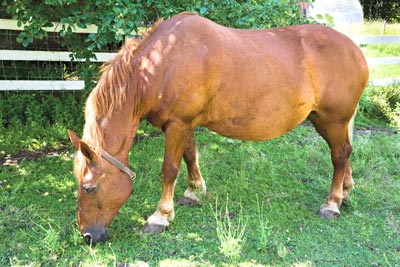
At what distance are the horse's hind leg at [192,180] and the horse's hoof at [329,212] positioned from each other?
1191 mm

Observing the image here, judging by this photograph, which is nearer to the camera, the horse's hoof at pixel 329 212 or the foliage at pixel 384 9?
the horse's hoof at pixel 329 212

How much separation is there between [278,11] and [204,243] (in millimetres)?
2824

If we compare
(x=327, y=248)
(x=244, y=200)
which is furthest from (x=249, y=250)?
(x=244, y=200)

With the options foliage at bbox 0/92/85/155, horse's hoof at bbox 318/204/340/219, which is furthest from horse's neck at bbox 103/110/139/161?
foliage at bbox 0/92/85/155

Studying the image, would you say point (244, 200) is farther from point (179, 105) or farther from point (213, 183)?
point (179, 105)

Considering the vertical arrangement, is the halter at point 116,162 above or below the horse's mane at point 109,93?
below

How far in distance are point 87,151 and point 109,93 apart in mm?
497

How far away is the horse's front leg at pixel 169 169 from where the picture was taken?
126 inches

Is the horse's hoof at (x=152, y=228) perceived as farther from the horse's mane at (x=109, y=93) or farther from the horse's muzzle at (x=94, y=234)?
the horse's mane at (x=109, y=93)

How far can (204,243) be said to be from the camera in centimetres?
316

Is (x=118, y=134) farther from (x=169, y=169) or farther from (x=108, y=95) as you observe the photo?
(x=169, y=169)

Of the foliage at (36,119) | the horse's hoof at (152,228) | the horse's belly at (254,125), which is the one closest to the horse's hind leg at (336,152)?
the horse's belly at (254,125)

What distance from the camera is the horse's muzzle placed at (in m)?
2.92

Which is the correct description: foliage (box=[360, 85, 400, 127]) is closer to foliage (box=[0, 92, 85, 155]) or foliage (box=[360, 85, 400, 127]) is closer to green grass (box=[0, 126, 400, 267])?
green grass (box=[0, 126, 400, 267])
